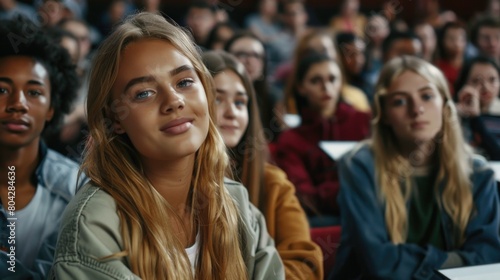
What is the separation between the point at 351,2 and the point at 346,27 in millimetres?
251

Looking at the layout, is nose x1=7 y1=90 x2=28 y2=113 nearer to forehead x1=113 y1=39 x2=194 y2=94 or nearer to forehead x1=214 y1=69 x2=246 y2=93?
forehead x1=113 y1=39 x2=194 y2=94

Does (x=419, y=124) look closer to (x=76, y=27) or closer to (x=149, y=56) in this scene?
(x=149, y=56)

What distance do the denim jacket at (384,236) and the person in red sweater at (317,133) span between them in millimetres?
348

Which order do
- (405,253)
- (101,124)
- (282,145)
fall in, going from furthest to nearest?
(282,145)
(405,253)
(101,124)

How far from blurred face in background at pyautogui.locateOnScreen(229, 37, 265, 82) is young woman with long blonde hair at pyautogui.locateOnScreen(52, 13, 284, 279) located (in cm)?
143

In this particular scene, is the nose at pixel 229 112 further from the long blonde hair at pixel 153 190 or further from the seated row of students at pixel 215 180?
the long blonde hair at pixel 153 190

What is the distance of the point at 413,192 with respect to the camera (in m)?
1.50

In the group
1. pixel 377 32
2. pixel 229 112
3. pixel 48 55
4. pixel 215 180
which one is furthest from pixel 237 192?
pixel 377 32

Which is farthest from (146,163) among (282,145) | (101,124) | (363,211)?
(282,145)

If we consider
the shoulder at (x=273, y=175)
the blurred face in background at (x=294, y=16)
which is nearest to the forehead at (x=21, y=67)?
the shoulder at (x=273, y=175)

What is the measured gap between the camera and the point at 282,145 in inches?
83.4

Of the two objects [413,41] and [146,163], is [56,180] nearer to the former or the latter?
[146,163]

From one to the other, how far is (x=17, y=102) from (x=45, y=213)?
0.26 meters

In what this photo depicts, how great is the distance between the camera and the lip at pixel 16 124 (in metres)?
1.21
